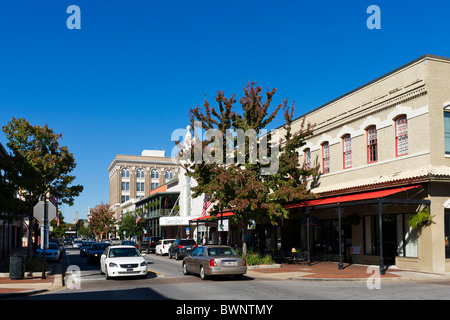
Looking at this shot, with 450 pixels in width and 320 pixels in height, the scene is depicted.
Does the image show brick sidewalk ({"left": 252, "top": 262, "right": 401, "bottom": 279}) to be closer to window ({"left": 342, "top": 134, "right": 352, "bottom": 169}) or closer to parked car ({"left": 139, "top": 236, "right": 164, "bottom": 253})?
window ({"left": 342, "top": 134, "right": 352, "bottom": 169})

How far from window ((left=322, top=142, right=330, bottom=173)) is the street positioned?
11079mm

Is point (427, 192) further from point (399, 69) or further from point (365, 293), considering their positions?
point (365, 293)

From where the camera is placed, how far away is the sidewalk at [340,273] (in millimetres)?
19219

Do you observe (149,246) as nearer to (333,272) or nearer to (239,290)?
(333,272)

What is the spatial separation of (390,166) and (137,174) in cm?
10173

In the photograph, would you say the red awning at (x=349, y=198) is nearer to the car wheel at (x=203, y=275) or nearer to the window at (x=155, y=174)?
the car wheel at (x=203, y=275)

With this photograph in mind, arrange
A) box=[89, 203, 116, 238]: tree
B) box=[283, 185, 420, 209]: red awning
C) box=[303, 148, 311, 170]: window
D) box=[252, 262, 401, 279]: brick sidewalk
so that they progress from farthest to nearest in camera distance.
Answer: box=[89, 203, 116, 238]: tree < box=[303, 148, 311, 170]: window < box=[283, 185, 420, 209]: red awning < box=[252, 262, 401, 279]: brick sidewalk

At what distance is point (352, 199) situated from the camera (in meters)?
22.9

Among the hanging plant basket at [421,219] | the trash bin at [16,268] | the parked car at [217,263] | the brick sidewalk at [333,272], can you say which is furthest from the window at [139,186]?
the hanging plant basket at [421,219]

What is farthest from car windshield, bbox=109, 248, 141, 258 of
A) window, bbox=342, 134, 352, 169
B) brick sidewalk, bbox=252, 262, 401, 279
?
window, bbox=342, 134, 352, 169

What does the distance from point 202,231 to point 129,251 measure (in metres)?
30.7

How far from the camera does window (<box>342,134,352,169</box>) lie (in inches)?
1068
